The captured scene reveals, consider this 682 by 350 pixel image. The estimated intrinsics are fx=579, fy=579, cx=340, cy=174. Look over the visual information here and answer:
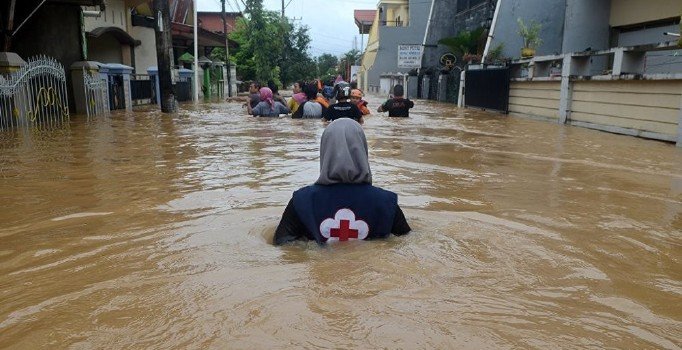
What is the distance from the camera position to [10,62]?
12.2 m

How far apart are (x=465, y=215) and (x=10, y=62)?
1105cm

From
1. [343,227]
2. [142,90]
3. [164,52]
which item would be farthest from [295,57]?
[343,227]

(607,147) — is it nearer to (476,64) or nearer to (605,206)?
(605,206)

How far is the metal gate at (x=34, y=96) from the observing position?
12219 mm

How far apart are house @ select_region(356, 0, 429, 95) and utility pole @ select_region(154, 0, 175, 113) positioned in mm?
22199

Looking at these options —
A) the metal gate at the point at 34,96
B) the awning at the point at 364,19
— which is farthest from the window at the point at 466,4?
the awning at the point at 364,19

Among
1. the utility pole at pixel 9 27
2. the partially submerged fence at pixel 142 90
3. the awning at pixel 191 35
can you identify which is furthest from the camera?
the awning at pixel 191 35

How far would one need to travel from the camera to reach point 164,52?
18000 mm

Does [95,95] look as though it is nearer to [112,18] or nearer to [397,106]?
[112,18]

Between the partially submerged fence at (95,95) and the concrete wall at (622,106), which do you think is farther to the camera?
the partially submerged fence at (95,95)

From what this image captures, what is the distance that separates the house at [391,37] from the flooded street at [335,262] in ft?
107

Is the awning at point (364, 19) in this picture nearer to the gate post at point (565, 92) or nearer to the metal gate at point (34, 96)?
the gate post at point (565, 92)

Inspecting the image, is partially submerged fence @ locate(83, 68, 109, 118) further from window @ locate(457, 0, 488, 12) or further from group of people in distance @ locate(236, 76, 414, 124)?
window @ locate(457, 0, 488, 12)

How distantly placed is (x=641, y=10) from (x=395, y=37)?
2861 cm
